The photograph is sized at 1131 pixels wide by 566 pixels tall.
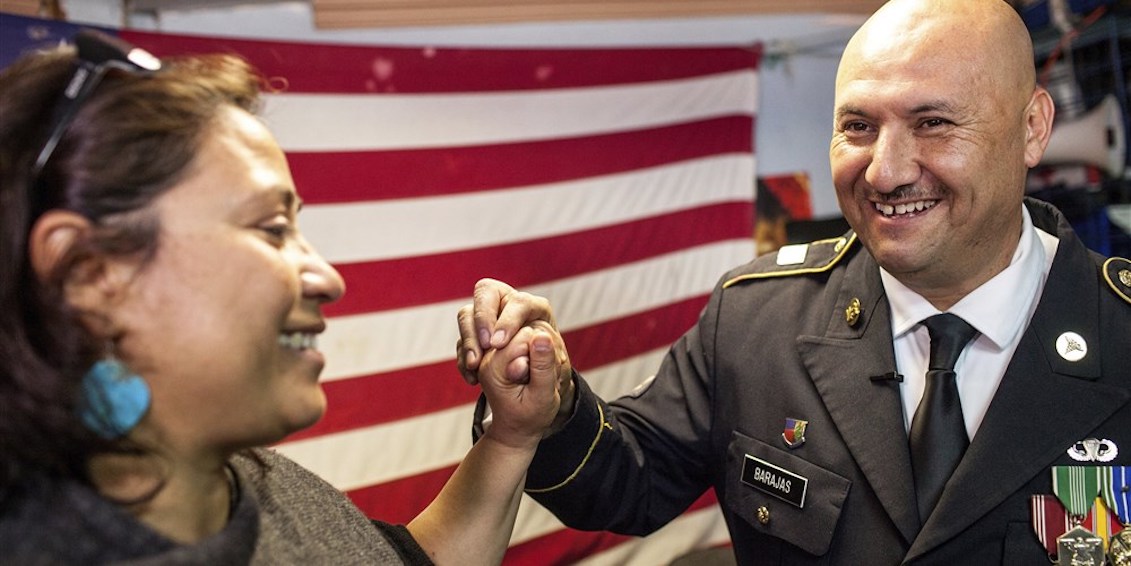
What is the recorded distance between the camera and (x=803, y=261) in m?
1.80

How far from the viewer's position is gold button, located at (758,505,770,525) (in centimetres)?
157

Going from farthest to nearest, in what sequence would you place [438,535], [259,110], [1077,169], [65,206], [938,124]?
[1077,169] → [938,124] → [438,535] → [259,110] → [65,206]

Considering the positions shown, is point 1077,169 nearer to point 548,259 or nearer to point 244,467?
point 548,259

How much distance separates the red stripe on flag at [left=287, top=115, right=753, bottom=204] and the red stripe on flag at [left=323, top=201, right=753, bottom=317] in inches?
7.6

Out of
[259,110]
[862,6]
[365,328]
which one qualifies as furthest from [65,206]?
[862,6]

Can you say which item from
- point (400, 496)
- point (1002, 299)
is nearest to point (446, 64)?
point (400, 496)

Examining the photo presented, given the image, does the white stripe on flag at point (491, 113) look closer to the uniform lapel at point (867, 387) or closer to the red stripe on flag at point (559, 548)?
the red stripe on flag at point (559, 548)

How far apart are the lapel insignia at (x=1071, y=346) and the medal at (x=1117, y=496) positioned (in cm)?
17

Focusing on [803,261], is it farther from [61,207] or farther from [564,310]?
[564,310]

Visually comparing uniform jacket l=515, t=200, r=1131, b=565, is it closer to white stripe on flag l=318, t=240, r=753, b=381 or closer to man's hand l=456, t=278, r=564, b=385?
man's hand l=456, t=278, r=564, b=385

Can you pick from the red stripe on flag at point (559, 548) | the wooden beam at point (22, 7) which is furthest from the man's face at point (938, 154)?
the wooden beam at point (22, 7)

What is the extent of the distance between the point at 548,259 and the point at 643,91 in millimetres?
678

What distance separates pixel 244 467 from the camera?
43.9 inches

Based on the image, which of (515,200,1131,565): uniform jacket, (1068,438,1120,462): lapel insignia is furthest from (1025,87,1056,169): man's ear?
(1068,438,1120,462): lapel insignia
